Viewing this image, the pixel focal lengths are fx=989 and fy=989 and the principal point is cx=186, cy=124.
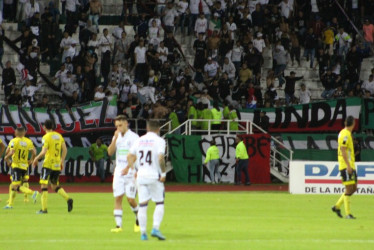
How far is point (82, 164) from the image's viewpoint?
4050 centimetres

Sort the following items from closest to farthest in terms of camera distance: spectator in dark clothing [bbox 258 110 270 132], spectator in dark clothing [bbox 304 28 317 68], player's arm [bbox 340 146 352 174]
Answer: player's arm [bbox 340 146 352 174] < spectator in dark clothing [bbox 258 110 270 132] < spectator in dark clothing [bbox 304 28 317 68]

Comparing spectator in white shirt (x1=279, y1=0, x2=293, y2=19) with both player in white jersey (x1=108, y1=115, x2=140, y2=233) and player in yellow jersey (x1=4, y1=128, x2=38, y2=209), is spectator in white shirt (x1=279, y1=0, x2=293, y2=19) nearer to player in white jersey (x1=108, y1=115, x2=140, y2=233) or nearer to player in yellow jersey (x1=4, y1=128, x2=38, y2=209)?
player in yellow jersey (x1=4, y1=128, x2=38, y2=209)

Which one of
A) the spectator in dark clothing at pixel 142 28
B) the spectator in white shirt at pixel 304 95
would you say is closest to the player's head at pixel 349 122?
the spectator in white shirt at pixel 304 95

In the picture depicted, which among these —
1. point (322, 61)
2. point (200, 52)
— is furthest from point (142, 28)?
point (322, 61)

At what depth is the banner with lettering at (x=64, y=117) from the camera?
39.2 metres

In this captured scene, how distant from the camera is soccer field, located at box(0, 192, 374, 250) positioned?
53.8ft

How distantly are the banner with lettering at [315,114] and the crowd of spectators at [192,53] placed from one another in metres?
0.58

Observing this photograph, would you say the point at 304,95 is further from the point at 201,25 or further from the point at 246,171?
the point at 201,25

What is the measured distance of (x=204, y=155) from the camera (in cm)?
4103

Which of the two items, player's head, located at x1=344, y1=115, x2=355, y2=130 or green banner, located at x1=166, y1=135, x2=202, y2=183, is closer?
player's head, located at x1=344, y1=115, x2=355, y2=130

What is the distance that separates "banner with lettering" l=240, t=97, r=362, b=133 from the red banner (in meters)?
1.10

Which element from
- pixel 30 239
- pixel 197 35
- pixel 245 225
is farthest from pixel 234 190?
pixel 30 239

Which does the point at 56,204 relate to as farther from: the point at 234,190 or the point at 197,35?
the point at 197,35

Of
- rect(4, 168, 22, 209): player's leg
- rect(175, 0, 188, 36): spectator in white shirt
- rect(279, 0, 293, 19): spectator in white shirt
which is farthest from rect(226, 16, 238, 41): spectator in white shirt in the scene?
rect(4, 168, 22, 209): player's leg
